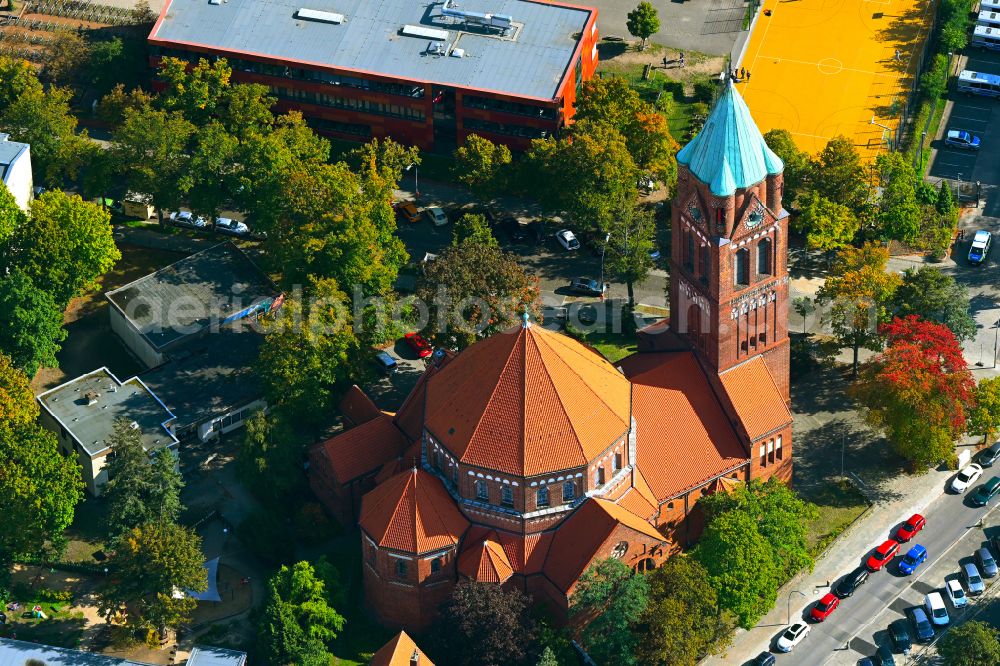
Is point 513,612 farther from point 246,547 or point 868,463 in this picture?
point 868,463

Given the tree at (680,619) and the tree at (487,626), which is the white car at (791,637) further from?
the tree at (487,626)

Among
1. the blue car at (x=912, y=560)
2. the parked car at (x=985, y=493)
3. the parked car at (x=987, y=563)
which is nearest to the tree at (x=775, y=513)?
the blue car at (x=912, y=560)

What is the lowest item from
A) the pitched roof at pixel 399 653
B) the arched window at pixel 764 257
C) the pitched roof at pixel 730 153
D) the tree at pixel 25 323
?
the pitched roof at pixel 399 653

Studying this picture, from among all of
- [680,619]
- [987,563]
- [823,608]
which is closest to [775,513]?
[823,608]

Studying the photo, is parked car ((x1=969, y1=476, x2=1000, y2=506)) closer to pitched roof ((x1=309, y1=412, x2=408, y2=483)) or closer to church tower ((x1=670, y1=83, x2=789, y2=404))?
church tower ((x1=670, y1=83, x2=789, y2=404))

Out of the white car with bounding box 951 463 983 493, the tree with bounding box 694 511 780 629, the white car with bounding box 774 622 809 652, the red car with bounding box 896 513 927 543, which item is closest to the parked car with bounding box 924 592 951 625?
the red car with bounding box 896 513 927 543

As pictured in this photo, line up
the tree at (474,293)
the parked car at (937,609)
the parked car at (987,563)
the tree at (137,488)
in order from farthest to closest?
the tree at (474,293) < the parked car at (987,563) < the tree at (137,488) < the parked car at (937,609)
